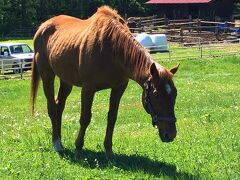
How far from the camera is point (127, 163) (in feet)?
21.9

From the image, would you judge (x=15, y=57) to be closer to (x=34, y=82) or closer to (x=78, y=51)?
(x=34, y=82)

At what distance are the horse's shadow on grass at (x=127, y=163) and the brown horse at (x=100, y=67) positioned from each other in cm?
21

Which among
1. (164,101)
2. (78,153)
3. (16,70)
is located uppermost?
(164,101)

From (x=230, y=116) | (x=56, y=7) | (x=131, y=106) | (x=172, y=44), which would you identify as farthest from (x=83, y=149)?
(x=56, y=7)

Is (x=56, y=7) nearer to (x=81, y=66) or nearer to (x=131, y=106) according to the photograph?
(x=131, y=106)

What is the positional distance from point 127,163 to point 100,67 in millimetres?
1366

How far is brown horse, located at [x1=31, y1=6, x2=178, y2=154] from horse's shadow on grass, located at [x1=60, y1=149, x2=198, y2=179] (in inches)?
8.1

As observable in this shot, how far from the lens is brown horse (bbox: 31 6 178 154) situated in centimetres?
584

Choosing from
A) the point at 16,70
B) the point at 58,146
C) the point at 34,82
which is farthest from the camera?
the point at 16,70

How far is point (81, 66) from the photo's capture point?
689cm

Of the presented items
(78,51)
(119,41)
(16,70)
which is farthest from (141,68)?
(16,70)

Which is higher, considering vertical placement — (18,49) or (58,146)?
(58,146)

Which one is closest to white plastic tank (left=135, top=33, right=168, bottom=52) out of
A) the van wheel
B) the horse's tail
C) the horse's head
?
the van wheel

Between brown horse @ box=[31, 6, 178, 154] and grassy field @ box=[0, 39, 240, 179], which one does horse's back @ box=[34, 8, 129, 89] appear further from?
grassy field @ box=[0, 39, 240, 179]
